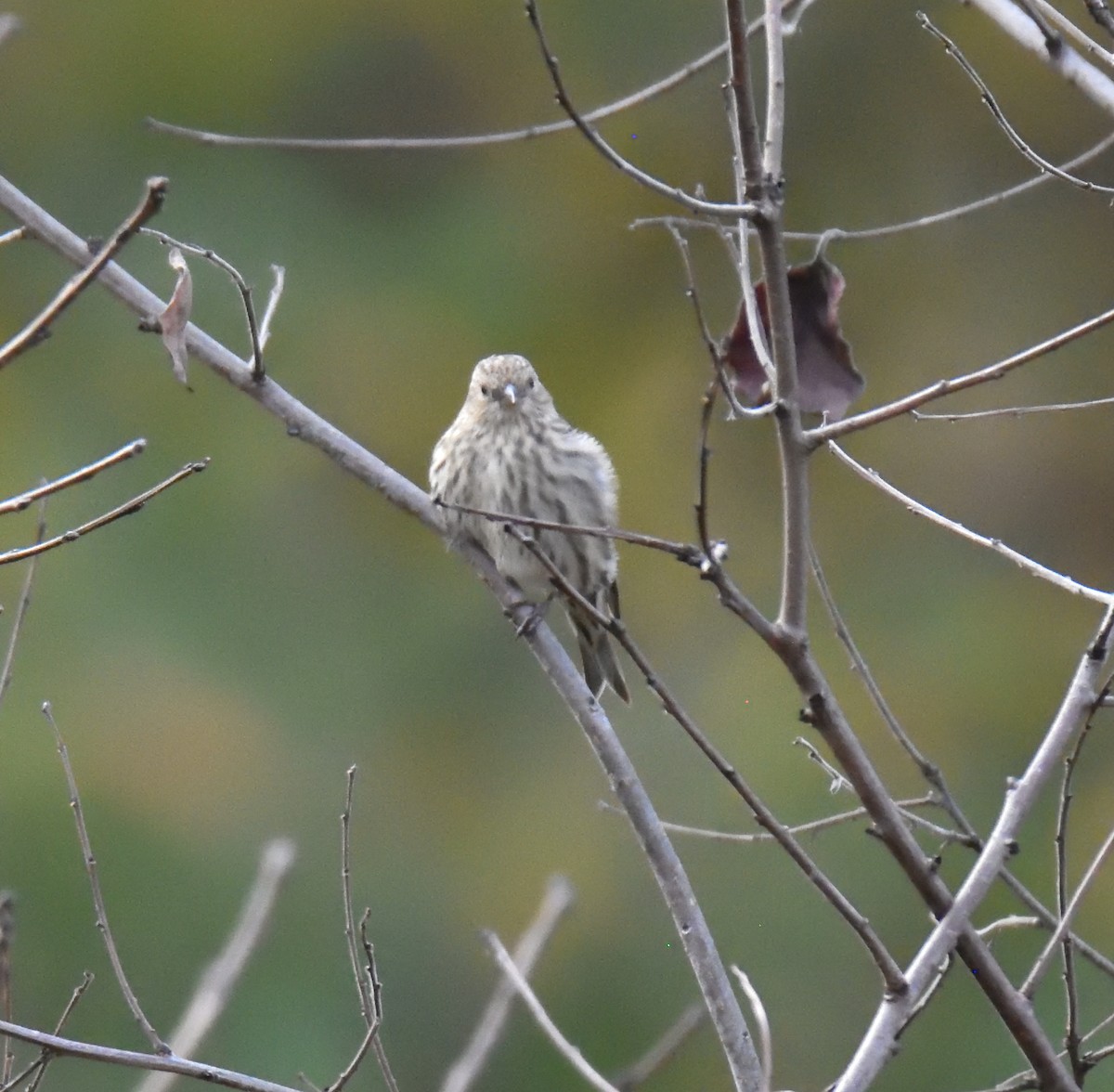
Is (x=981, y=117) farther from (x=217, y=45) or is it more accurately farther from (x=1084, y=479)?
(x=217, y=45)

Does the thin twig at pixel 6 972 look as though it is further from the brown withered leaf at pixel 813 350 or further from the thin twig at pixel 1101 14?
the thin twig at pixel 1101 14

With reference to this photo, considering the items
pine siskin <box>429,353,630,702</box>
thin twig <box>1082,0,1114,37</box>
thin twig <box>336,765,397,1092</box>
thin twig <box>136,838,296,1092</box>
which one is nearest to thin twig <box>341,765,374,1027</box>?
thin twig <box>336,765,397,1092</box>

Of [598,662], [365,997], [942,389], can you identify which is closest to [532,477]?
[598,662]

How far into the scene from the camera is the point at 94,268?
5.27ft

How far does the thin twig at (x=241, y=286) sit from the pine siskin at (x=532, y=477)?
1420mm

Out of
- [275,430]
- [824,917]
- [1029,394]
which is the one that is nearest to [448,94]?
[275,430]

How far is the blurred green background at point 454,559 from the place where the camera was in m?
9.30

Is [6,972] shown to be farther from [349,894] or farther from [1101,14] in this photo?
[1101,14]

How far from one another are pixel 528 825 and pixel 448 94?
4.45 m

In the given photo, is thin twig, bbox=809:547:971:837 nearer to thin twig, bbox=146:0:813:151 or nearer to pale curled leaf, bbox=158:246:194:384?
thin twig, bbox=146:0:813:151

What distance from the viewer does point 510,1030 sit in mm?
9516

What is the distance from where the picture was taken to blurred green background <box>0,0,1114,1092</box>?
9305 millimetres

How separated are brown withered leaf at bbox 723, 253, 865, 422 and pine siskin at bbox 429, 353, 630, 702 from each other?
5.36 feet

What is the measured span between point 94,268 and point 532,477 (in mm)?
2888
